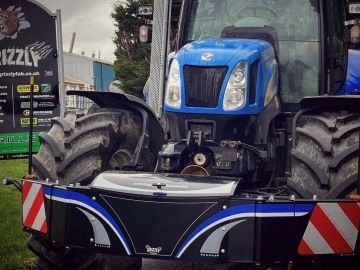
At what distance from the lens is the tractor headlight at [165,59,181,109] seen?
593 cm

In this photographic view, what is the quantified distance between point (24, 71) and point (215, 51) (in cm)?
552

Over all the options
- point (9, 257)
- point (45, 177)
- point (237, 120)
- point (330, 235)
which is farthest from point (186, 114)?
point (9, 257)

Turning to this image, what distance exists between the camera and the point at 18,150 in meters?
10.6

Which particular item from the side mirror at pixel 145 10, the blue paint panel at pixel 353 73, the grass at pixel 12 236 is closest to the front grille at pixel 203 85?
the side mirror at pixel 145 10

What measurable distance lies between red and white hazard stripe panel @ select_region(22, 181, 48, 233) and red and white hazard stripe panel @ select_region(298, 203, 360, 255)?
1997 millimetres

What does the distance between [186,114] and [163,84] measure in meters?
1.67

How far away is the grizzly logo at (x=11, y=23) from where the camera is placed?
10461 mm

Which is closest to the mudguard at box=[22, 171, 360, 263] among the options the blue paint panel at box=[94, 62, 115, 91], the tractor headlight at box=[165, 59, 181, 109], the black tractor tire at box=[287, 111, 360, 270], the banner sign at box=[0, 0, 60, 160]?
the black tractor tire at box=[287, 111, 360, 270]

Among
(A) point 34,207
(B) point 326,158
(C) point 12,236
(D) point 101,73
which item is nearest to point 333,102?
(B) point 326,158

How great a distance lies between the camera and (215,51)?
5.84m

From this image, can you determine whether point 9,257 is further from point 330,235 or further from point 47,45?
point 47,45

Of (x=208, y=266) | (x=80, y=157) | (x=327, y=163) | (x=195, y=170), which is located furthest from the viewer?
(x=208, y=266)

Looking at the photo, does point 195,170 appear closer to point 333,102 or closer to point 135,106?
point 135,106

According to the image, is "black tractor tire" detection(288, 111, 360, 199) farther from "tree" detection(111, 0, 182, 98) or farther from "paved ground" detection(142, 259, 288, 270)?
"tree" detection(111, 0, 182, 98)
